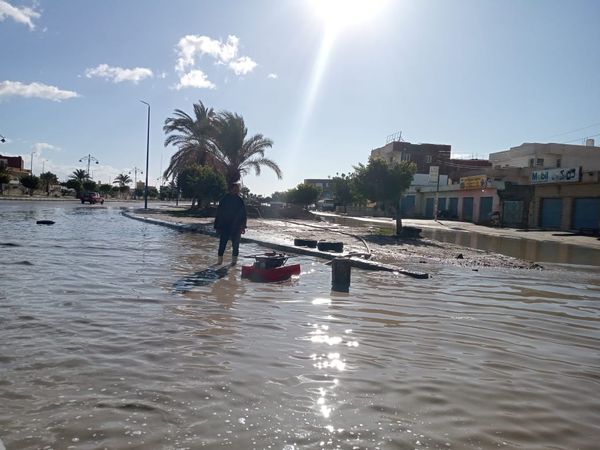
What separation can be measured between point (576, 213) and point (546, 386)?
3561 cm

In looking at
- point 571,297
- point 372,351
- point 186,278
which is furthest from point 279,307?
point 571,297

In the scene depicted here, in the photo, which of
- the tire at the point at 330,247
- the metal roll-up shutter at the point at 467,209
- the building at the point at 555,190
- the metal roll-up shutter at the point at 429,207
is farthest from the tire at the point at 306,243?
the metal roll-up shutter at the point at 429,207

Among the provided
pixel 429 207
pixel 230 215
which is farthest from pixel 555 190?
pixel 230 215

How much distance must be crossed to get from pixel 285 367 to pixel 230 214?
6589 millimetres

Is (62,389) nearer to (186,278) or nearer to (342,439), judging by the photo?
(342,439)

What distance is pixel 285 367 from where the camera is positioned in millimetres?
3857

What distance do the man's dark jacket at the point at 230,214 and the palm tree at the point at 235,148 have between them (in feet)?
A: 97.4

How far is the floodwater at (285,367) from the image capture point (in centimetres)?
281

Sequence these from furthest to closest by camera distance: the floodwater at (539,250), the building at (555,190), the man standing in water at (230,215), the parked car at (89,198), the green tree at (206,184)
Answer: the parked car at (89,198), the green tree at (206,184), the building at (555,190), the floodwater at (539,250), the man standing in water at (230,215)

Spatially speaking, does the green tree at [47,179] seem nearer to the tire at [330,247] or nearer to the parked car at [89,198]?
the parked car at [89,198]

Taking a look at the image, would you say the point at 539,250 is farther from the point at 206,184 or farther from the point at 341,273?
the point at 206,184

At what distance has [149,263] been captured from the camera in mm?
9664

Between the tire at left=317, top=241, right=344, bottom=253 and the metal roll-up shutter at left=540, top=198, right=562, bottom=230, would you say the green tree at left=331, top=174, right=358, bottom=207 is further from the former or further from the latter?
the tire at left=317, top=241, right=344, bottom=253

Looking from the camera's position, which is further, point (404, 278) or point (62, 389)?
point (404, 278)
